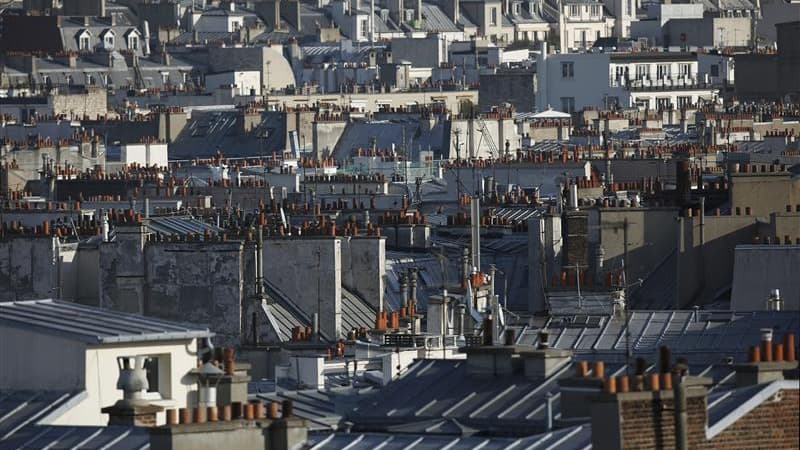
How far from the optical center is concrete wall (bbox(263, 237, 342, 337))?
5044 cm

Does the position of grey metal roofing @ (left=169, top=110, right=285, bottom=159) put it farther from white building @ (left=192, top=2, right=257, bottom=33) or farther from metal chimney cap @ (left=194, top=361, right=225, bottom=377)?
metal chimney cap @ (left=194, top=361, right=225, bottom=377)

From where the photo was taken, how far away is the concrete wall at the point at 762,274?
4572 cm

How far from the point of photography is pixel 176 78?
14300cm

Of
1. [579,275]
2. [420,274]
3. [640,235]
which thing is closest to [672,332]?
[579,275]

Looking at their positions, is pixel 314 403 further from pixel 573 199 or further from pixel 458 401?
pixel 573 199

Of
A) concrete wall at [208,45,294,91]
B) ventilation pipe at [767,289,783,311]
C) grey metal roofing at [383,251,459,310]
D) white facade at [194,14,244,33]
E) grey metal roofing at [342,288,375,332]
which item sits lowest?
grey metal roofing at [342,288,375,332]

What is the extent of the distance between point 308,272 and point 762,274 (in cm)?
687

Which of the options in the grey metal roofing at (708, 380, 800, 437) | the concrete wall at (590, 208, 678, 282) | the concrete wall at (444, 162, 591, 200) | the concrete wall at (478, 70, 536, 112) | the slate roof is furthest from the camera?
the concrete wall at (478, 70, 536, 112)

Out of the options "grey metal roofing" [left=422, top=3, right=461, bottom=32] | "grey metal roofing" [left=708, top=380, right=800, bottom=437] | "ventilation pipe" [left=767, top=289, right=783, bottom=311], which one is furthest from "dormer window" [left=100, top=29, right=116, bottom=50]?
"grey metal roofing" [left=708, top=380, right=800, bottom=437]

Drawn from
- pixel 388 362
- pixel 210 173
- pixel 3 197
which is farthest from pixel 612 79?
pixel 388 362

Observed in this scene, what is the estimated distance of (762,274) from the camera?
46344mm

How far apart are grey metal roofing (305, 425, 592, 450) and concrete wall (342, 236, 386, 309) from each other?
20.5 m

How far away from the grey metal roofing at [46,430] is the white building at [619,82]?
87.8 m

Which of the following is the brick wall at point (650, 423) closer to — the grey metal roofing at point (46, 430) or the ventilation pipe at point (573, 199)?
the grey metal roofing at point (46, 430)
